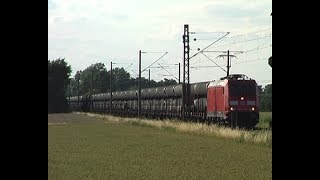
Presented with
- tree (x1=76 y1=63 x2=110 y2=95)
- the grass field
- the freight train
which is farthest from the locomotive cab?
tree (x1=76 y1=63 x2=110 y2=95)

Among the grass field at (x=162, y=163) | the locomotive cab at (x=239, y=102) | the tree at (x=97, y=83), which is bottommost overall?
the grass field at (x=162, y=163)

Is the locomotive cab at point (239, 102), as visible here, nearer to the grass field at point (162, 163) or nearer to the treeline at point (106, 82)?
the grass field at point (162, 163)

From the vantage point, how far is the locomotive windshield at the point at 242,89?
33.4 metres

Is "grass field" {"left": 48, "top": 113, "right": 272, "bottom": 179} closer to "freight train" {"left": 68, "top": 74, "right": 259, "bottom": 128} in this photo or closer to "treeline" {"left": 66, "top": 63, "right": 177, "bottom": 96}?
"freight train" {"left": 68, "top": 74, "right": 259, "bottom": 128}

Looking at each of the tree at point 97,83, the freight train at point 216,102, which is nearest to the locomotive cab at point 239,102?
the freight train at point 216,102

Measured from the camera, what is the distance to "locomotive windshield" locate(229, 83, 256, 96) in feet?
110

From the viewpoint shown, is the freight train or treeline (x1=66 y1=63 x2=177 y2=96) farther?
treeline (x1=66 y1=63 x2=177 y2=96)

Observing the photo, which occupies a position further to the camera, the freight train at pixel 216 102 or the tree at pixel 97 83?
the tree at pixel 97 83

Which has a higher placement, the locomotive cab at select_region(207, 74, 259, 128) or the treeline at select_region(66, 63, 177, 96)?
the treeline at select_region(66, 63, 177, 96)

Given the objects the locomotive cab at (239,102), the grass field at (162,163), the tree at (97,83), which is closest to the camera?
the grass field at (162,163)

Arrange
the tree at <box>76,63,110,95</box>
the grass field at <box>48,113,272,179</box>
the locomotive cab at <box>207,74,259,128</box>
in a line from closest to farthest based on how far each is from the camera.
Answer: the grass field at <box>48,113,272,179</box> → the locomotive cab at <box>207,74,259,128</box> → the tree at <box>76,63,110,95</box>

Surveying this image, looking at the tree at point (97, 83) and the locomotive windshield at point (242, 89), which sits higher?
the tree at point (97, 83)
